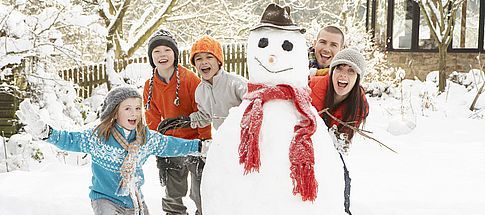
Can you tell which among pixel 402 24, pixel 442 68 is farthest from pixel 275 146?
pixel 402 24

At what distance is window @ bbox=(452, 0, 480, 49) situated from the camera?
14.5 metres

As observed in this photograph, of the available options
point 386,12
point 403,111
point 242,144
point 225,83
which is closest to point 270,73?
point 242,144

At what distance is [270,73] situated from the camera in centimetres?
267

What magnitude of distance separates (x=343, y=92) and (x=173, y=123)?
45.4 inches

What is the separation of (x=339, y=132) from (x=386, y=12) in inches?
497

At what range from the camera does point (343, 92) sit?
3.45 m

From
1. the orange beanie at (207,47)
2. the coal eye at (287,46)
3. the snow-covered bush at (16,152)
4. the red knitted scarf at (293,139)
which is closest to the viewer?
the red knitted scarf at (293,139)

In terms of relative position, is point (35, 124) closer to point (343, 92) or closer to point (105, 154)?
point (105, 154)

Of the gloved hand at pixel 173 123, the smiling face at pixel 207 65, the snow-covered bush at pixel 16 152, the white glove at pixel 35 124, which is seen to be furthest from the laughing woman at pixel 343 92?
the snow-covered bush at pixel 16 152

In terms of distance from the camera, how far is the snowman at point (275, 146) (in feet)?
8.18

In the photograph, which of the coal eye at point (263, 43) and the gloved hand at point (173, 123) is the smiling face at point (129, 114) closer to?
the gloved hand at point (173, 123)

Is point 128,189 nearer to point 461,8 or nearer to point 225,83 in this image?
point 225,83

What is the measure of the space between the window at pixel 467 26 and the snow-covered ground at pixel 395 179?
680cm

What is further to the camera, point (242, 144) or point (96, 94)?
point (96, 94)
